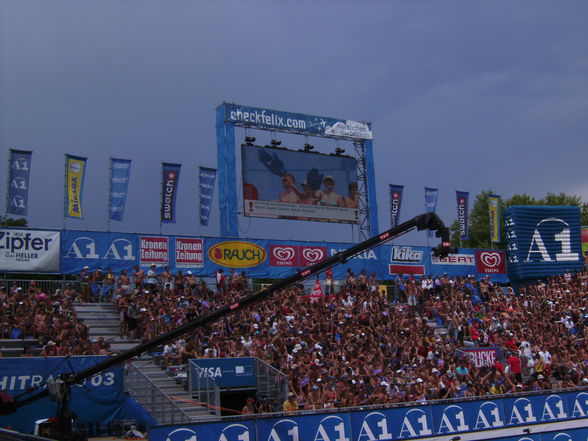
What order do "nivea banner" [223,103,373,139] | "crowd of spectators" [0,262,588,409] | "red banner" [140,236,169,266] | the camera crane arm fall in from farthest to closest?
"nivea banner" [223,103,373,139] < "red banner" [140,236,169,266] < "crowd of spectators" [0,262,588,409] < the camera crane arm

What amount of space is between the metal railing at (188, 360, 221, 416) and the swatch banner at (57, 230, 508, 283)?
9900 millimetres

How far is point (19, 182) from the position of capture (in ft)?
85.6

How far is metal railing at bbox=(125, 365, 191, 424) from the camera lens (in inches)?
627

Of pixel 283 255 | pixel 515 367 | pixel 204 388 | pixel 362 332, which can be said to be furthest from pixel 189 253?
pixel 515 367

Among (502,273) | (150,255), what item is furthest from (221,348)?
(502,273)

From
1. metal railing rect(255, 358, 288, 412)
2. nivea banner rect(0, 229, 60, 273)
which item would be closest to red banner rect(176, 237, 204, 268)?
nivea banner rect(0, 229, 60, 273)

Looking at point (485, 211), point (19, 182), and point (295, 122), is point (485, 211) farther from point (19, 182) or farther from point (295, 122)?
point (19, 182)

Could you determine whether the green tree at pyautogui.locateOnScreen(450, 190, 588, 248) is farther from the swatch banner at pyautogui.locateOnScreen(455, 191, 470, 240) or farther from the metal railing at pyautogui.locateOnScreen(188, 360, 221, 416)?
the metal railing at pyautogui.locateOnScreen(188, 360, 221, 416)

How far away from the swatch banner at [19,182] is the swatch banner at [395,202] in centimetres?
1919

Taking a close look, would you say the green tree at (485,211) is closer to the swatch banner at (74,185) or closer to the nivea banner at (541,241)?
the nivea banner at (541,241)

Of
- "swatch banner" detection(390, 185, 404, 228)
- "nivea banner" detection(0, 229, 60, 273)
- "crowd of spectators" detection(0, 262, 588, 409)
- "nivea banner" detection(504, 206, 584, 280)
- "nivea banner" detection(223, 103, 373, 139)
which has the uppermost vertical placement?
"nivea banner" detection(223, 103, 373, 139)

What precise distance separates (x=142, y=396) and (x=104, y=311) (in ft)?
22.7

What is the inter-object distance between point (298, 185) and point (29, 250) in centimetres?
1376

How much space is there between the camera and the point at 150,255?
28703mm
